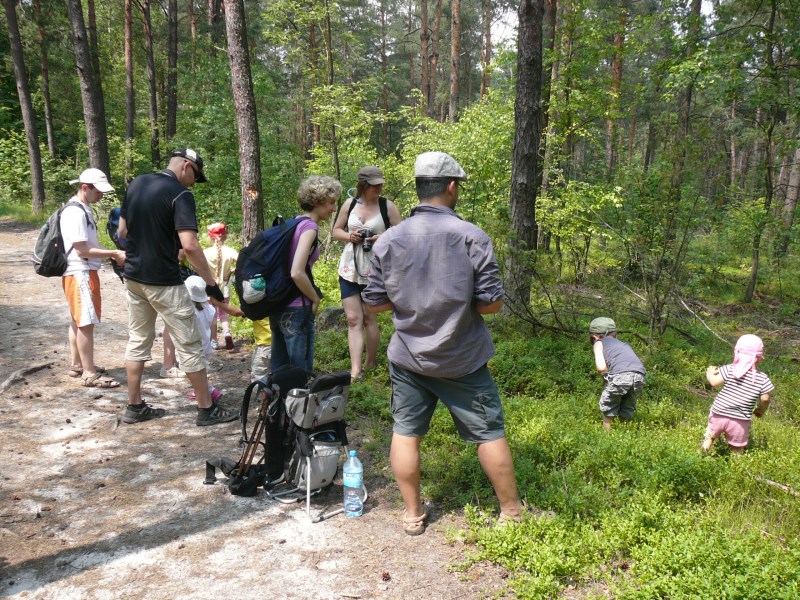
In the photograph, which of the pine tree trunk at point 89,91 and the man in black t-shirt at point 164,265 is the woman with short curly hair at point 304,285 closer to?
the man in black t-shirt at point 164,265

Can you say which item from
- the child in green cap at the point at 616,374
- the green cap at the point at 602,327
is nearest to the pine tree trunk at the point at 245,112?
the green cap at the point at 602,327

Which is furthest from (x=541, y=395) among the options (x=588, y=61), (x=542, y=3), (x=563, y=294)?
(x=588, y=61)

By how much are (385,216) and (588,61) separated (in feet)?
25.2

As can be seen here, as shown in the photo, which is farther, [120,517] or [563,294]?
[563,294]

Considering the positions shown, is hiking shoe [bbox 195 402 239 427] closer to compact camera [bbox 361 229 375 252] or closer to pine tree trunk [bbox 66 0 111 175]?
compact camera [bbox 361 229 375 252]

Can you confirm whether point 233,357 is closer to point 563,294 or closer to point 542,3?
point 563,294

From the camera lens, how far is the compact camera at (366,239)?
18.0 ft

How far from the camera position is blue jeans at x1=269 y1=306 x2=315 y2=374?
445 centimetres

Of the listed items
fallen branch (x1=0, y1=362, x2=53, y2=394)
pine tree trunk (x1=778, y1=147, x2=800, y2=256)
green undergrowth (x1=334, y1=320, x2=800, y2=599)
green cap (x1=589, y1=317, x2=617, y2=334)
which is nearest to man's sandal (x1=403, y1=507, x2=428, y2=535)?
green undergrowth (x1=334, y1=320, x2=800, y2=599)

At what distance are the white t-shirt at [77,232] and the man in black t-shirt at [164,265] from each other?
643 millimetres

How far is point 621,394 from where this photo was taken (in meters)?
5.14

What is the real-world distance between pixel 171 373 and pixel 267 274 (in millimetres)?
2707

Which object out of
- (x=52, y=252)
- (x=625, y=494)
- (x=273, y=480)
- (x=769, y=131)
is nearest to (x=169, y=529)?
(x=273, y=480)

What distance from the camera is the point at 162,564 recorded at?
10.1ft
